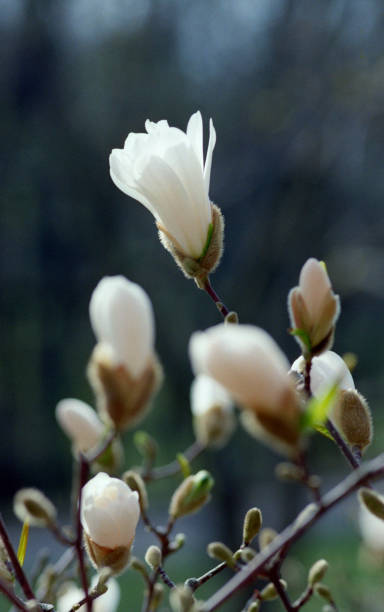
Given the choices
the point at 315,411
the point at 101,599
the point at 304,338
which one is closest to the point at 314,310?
the point at 304,338

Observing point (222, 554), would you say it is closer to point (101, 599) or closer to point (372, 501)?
point (372, 501)

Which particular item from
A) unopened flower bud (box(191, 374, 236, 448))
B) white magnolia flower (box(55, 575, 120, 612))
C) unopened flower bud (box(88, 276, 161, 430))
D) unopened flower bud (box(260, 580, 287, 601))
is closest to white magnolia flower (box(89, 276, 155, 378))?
unopened flower bud (box(88, 276, 161, 430))

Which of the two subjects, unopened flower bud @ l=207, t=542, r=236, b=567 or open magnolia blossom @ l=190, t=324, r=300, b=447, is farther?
unopened flower bud @ l=207, t=542, r=236, b=567

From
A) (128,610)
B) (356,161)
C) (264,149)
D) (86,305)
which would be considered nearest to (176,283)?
(86,305)

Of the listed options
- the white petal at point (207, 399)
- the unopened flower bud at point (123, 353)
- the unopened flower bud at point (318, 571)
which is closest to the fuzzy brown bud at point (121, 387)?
the unopened flower bud at point (123, 353)

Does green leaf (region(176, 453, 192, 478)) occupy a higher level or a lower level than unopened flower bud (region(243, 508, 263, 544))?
higher

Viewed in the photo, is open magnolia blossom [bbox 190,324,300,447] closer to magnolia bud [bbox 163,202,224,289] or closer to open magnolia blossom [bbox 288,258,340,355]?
open magnolia blossom [bbox 288,258,340,355]
